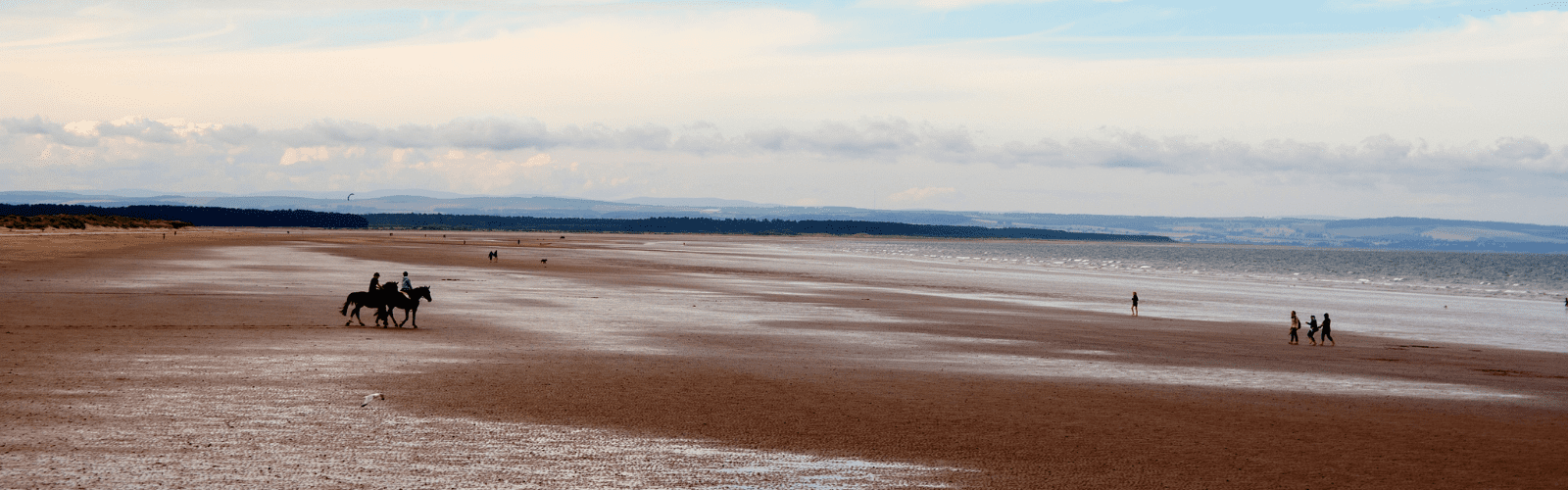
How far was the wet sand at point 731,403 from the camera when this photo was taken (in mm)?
11797

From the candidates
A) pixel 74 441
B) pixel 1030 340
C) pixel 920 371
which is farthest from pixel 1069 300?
pixel 74 441

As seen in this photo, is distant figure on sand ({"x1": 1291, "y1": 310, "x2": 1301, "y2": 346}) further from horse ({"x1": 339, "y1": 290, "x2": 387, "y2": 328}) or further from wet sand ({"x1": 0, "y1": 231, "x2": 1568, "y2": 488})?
horse ({"x1": 339, "y1": 290, "x2": 387, "y2": 328})

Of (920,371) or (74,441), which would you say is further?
(920,371)

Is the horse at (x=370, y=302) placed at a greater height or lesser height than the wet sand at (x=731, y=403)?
greater

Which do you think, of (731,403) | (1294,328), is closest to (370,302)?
(731,403)

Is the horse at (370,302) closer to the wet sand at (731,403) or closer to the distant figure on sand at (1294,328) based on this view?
the wet sand at (731,403)

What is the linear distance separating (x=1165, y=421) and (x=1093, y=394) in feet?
8.36

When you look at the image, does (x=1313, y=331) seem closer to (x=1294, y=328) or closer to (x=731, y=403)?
(x=1294, y=328)

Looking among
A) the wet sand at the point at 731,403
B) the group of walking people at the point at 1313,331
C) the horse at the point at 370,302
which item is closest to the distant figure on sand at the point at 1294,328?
the group of walking people at the point at 1313,331

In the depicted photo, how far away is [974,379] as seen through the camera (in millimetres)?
19578

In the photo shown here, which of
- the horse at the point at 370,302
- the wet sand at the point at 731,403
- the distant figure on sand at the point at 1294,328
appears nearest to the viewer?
the wet sand at the point at 731,403

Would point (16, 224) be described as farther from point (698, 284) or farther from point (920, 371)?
point (920, 371)

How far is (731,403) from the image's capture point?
16.3 metres

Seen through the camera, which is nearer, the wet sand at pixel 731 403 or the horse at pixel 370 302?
the wet sand at pixel 731 403
